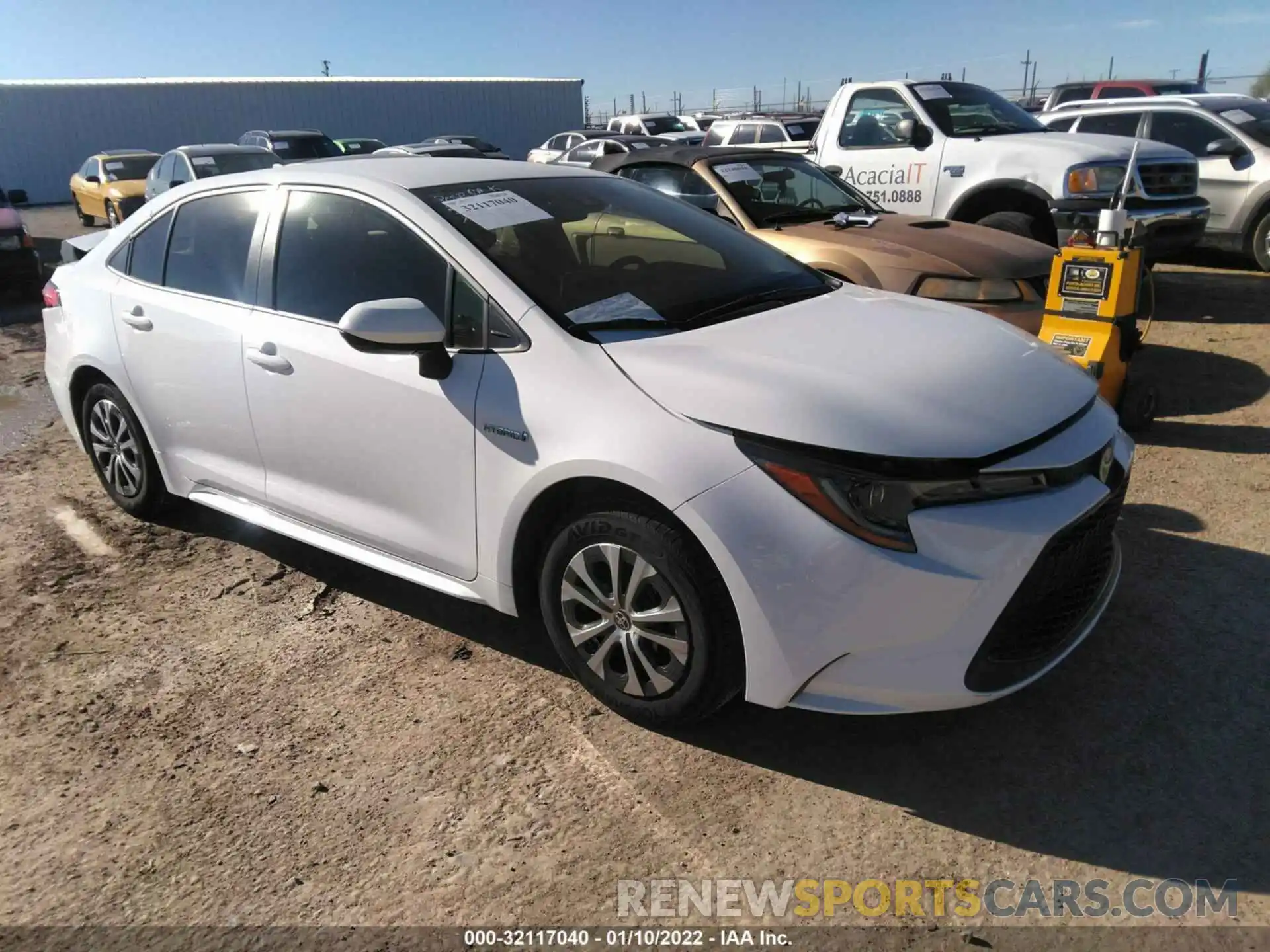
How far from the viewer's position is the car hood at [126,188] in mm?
16375

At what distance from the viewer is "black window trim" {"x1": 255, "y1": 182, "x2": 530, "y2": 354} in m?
3.05

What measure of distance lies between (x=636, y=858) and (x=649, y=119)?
2622cm

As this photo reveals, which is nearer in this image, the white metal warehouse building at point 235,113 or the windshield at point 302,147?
the windshield at point 302,147

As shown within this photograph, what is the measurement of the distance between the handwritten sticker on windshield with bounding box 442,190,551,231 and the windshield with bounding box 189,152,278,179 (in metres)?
10.9

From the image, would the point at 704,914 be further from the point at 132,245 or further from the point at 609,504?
the point at 132,245

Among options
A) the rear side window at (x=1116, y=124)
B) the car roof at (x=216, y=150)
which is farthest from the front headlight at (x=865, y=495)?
the car roof at (x=216, y=150)

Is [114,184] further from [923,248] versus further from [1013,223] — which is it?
[923,248]

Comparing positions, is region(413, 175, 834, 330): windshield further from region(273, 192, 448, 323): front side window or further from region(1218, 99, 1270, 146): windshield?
region(1218, 99, 1270, 146): windshield

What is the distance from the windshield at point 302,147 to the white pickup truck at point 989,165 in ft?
40.1

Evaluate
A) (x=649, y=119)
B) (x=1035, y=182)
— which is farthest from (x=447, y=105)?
(x=1035, y=182)

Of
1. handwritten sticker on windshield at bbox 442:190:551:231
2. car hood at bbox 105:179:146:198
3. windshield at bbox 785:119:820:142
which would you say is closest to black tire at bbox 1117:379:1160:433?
handwritten sticker on windshield at bbox 442:190:551:231

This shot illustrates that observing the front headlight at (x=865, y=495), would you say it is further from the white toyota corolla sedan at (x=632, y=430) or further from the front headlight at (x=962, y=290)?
the front headlight at (x=962, y=290)

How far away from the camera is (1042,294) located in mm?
5770

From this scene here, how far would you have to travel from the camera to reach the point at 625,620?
2.85 meters
